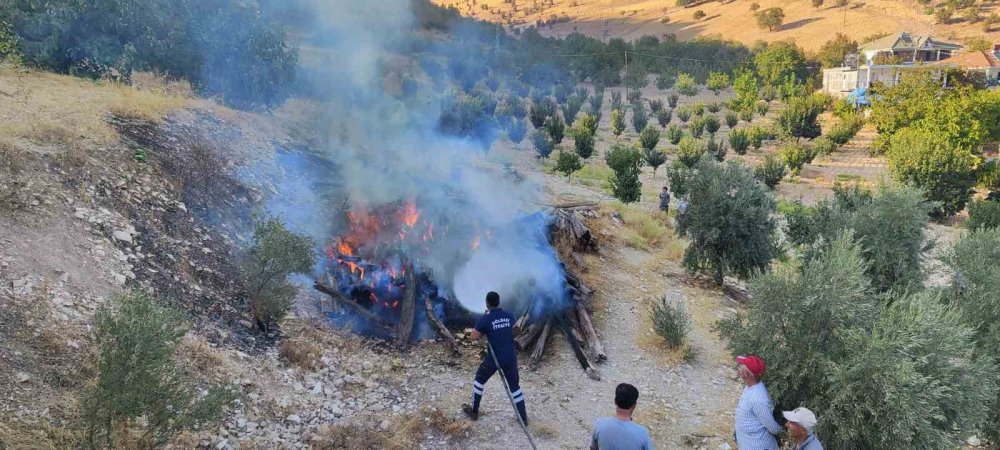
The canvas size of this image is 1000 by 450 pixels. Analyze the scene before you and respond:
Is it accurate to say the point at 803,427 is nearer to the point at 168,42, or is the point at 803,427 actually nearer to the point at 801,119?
the point at 168,42

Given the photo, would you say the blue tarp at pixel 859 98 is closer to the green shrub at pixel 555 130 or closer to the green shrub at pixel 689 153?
the green shrub at pixel 689 153

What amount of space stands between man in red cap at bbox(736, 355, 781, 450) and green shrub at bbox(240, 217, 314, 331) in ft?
19.2

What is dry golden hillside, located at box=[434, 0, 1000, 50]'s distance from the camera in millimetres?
74000

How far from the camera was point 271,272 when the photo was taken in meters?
7.73

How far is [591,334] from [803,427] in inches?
174

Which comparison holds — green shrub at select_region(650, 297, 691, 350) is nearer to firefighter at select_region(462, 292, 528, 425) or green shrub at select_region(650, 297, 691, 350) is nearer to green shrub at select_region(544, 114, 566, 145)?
firefighter at select_region(462, 292, 528, 425)

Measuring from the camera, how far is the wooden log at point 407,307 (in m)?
8.47

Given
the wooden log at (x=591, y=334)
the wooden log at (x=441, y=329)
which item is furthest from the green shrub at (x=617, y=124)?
the wooden log at (x=441, y=329)

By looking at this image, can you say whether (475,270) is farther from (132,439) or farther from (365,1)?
(365,1)

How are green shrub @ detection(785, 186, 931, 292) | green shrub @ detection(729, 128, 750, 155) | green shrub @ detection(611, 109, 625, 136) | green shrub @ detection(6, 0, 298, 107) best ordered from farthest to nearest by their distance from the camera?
green shrub @ detection(611, 109, 625, 136)
green shrub @ detection(729, 128, 750, 155)
green shrub @ detection(6, 0, 298, 107)
green shrub @ detection(785, 186, 931, 292)

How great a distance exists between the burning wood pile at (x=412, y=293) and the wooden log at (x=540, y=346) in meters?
0.01

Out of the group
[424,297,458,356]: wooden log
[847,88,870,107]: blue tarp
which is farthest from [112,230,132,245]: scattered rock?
[847,88,870,107]: blue tarp

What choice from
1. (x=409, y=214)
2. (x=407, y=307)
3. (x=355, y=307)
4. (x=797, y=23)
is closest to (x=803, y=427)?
(x=407, y=307)

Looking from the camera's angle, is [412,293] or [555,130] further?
[555,130]
